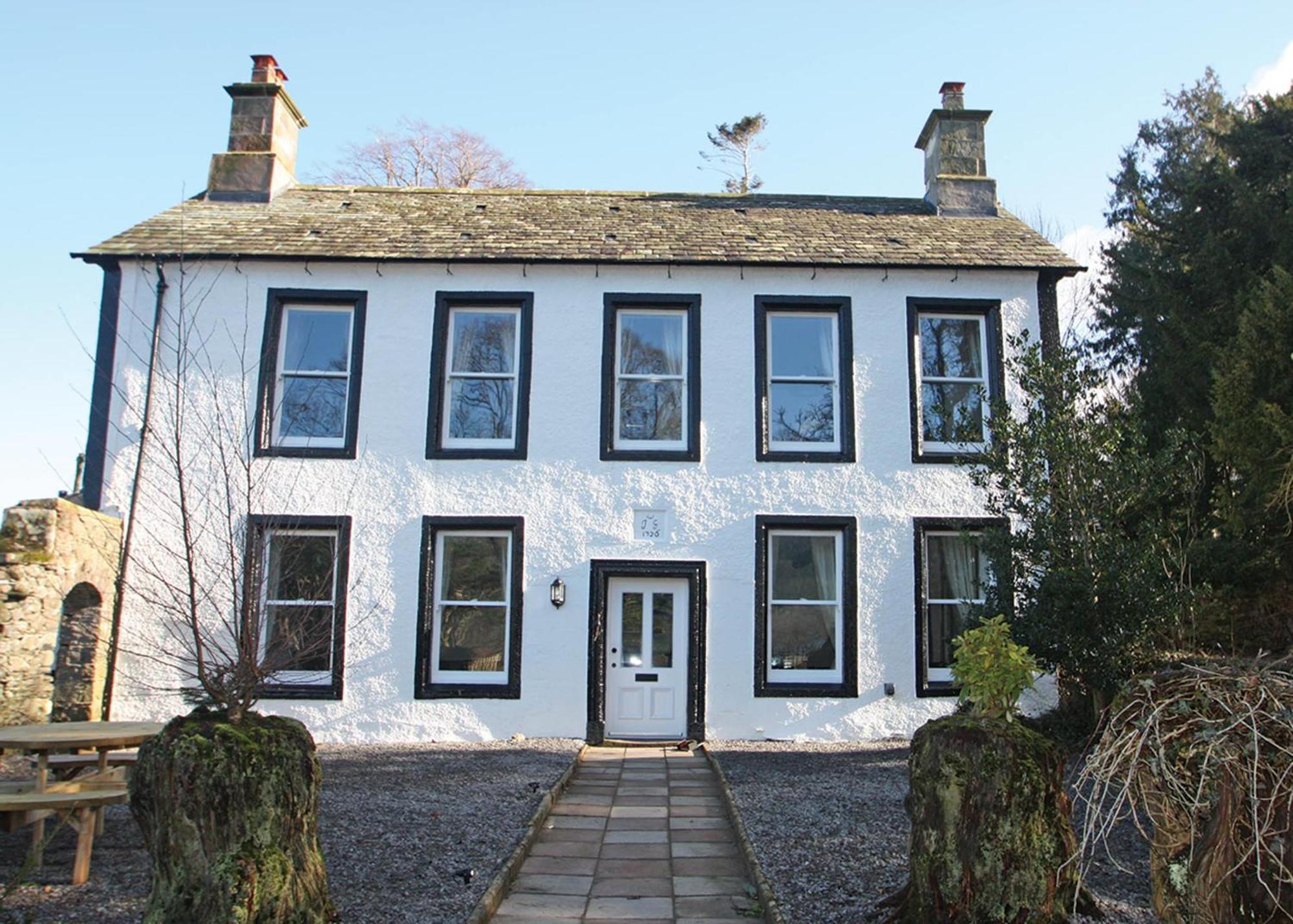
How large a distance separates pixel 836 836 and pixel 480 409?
8.00 meters

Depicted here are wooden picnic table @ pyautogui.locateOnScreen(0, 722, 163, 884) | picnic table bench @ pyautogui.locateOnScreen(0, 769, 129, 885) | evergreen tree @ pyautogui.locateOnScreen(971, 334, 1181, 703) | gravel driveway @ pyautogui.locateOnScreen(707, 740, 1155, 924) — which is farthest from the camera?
evergreen tree @ pyautogui.locateOnScreen(971, 334, 1181, 703)

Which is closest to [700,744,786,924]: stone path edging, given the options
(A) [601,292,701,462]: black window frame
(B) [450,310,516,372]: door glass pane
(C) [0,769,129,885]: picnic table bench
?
(C) [0,769,129,885]: picnic table bench

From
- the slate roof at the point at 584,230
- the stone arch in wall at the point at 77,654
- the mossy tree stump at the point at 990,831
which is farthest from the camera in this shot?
the slate roof at the point at 584,230

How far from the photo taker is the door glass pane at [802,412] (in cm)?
1355

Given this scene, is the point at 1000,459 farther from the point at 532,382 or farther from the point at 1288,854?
the point at 1288,854

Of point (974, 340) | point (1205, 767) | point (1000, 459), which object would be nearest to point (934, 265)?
point (974, 340)

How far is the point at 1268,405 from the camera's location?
10.1m

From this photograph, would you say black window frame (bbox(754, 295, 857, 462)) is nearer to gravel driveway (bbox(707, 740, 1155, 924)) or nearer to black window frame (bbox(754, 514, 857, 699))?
black window frame (bbox(754, 514, 857, 699))

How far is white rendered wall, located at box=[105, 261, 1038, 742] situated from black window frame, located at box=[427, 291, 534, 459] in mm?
115

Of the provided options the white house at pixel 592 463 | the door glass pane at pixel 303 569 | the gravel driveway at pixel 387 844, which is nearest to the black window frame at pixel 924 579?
the white house at pixel 592 463

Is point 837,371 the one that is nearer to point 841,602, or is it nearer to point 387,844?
point 841,602

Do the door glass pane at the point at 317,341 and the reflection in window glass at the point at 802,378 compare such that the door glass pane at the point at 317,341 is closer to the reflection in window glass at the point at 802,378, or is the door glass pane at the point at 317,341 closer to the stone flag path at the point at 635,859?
the reflection in window glass at the point at 802,378

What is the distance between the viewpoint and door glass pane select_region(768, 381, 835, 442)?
13.5 meters

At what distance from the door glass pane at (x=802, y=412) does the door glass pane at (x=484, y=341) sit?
12.3 feet
